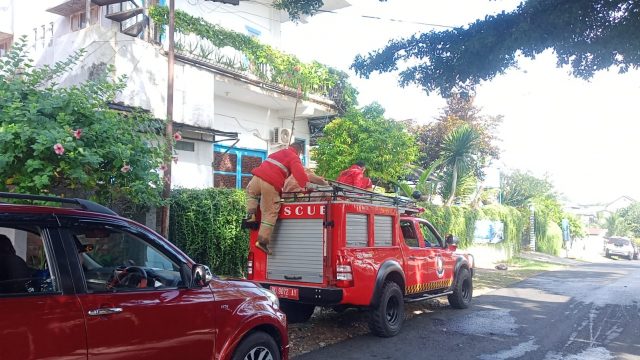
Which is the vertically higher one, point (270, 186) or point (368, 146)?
point (368, 146)

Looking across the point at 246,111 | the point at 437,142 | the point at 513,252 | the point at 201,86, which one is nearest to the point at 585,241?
the point at 513,252

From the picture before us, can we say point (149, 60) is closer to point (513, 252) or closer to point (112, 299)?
point (112, 299)

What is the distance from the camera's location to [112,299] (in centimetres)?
327

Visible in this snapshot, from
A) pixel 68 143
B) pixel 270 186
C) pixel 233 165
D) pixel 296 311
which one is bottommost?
pixel 296 311

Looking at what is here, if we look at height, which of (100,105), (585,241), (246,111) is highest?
Answer: (246,111)

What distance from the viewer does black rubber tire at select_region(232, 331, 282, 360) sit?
4.03 metres

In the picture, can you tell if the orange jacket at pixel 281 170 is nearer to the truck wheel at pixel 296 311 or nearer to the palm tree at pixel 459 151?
the truck wheel at pixel 296 311

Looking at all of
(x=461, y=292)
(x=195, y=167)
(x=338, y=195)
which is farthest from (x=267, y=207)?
(x=195, y=167)

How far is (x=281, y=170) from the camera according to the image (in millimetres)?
7078

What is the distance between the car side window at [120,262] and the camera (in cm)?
337

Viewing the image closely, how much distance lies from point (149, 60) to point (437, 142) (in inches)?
642

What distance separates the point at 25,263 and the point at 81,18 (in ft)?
41.3

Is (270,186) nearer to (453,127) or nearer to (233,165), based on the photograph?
(233,165)

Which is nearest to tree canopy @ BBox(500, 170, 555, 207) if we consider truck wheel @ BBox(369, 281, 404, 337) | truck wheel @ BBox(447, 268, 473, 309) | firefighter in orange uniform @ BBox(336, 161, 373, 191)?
A: truck wheel @ BBox(447, 268, 473, 309)
